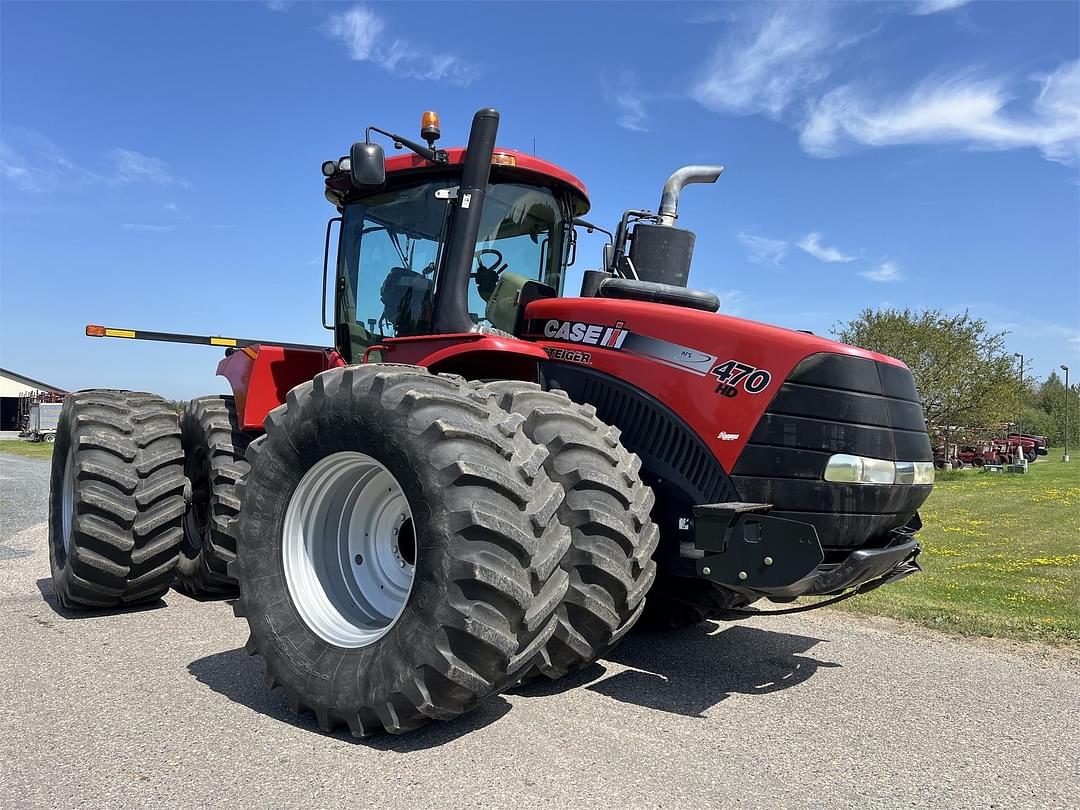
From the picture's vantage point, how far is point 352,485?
391 cm

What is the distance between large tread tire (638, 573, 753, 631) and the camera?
14.7 ft

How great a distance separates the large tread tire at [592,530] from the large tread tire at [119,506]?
116 inches

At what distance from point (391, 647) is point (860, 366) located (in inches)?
97.1

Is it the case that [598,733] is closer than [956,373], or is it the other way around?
[598,733]

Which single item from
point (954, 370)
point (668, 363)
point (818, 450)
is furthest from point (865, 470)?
point (954, 370)

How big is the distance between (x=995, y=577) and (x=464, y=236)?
632cm

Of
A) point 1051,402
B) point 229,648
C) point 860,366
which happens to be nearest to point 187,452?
point 229,648

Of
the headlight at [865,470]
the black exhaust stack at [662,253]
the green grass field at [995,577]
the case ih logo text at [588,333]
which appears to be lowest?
the green grass field at [995,577]

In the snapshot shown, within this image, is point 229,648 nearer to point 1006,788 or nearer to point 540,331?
point 540,331

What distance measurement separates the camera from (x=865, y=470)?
376 centimetres

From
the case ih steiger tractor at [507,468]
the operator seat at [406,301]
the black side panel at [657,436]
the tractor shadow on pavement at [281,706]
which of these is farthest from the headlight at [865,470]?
the operator seat at [406,301]

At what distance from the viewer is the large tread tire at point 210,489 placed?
561 centimetres

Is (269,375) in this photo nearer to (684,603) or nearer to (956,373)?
(684,603)

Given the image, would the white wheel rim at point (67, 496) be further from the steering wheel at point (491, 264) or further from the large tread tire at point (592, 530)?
the large tread tire at point (592, 530)
